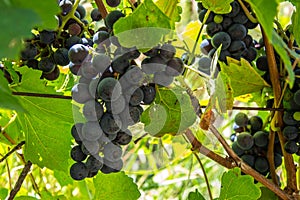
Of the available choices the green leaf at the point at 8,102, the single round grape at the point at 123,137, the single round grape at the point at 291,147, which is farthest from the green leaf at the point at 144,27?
the single round grape at the point at 291,147

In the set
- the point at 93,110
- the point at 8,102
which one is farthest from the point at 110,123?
the point at 8,102

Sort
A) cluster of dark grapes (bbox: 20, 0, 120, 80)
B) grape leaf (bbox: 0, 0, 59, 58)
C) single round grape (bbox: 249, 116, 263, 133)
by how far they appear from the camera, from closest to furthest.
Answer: grape leaf (bbox: 0, 0, 59, 58)
cluster of dark grapes (bbox: 20, 0, 120, 80)
single round grape (bbox: 249, 116, 263, 133)

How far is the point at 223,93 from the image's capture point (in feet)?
2.35

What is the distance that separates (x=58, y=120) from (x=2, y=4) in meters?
0.48

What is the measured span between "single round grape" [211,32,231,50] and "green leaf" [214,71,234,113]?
0.34 feet

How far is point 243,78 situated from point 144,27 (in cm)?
31

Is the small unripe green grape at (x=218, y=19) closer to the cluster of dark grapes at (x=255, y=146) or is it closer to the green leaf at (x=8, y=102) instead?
the cluster of dark grapes at (x=255, y=146)

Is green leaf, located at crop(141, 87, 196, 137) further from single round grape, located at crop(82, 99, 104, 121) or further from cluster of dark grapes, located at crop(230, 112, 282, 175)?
cluster of dark grapes, located at crop(230, 112, 282, 175)

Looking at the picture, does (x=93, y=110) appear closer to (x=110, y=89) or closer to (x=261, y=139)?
(x=110, y=89)

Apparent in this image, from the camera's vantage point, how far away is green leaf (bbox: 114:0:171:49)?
570 millimetres

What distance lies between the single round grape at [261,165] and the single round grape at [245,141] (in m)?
0.03

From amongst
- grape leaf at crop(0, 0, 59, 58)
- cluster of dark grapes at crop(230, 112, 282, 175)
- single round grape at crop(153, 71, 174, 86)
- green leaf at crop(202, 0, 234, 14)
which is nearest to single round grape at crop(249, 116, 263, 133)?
cluster of dark grapes at crop(230, 112, 282, 175)

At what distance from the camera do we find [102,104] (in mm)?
610

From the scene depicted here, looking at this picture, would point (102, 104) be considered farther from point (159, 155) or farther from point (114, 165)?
point (159, 155)
